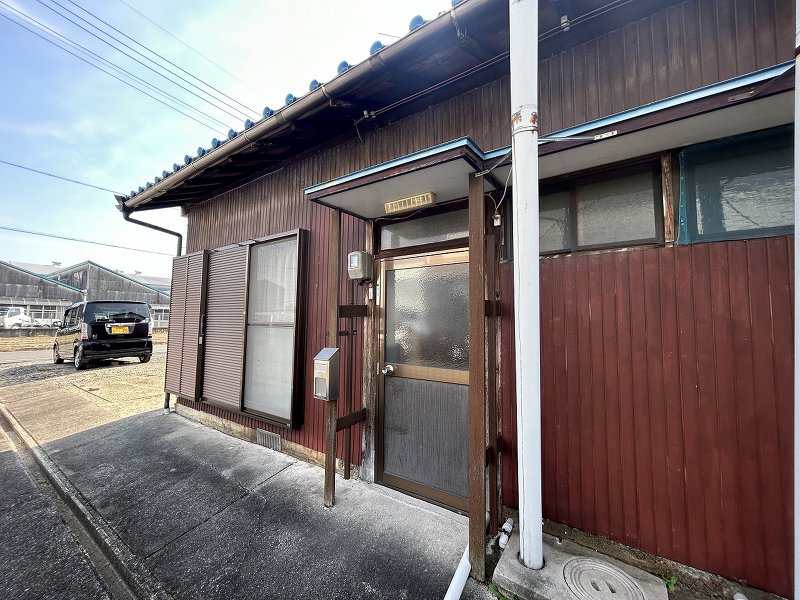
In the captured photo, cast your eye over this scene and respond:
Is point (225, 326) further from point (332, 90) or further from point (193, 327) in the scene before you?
point (332, 90)

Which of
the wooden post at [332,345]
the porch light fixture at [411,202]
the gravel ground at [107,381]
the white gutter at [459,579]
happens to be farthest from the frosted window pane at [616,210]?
the gravel ground at [107,381]

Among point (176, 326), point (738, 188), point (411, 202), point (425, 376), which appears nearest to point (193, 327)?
point (176, 326)

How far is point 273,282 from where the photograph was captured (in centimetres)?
394

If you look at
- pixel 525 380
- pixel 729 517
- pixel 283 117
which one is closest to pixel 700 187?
pixel 525 380

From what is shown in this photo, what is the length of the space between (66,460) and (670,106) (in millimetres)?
6040

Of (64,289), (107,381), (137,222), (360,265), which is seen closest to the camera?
(360,265)

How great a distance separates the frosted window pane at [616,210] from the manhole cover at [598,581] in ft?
6.49

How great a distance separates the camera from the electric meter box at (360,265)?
2.96m

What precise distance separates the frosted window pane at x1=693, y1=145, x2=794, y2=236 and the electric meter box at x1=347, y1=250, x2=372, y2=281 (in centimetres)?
236

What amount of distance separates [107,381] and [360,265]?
8563 mm

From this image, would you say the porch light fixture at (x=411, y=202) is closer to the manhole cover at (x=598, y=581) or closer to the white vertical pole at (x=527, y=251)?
the white vertical pole at (x=527, y=251)

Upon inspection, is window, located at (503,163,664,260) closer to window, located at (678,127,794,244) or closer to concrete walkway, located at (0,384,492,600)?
window, located at (678,127,794,244)

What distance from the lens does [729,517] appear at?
1710 mm

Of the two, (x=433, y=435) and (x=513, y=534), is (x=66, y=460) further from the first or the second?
(x=513, y=534)
